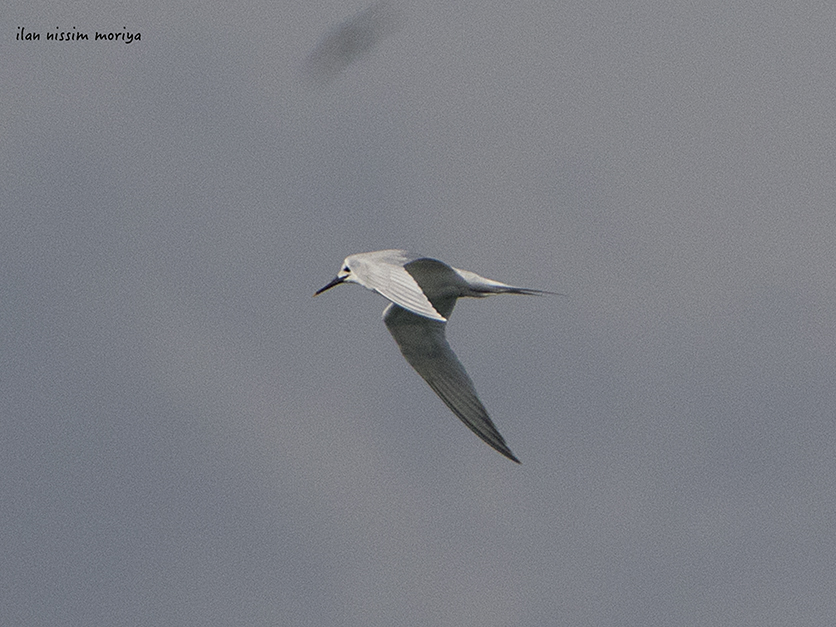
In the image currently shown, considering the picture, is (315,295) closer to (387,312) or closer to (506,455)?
(387,312)

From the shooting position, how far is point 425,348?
18000mm

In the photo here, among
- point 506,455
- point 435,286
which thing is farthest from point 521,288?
point 506,455

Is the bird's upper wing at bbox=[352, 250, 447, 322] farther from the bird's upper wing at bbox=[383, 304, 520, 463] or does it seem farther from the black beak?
the bird's upper wing at bbox=[383, 304, 520, 463]

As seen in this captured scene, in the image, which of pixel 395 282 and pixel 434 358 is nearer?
pixel 395 282

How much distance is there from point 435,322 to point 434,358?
2.15ft

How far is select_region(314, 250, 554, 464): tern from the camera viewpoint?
52.3 ft

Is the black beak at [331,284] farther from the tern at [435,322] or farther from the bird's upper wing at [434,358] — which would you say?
the bird's upper wing at [434,358]

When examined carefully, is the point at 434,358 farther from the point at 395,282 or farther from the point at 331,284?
the point at 395,282

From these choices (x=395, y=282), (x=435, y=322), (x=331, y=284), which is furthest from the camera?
(x=435, y=322)

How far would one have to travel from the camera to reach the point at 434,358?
17938mm

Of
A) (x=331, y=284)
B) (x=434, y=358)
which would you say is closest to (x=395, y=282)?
(x=331, y=284)

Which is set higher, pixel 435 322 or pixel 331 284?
pixel 331 284

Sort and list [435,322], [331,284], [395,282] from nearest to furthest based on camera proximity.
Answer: [395,282] → [331,284] → [435,322]

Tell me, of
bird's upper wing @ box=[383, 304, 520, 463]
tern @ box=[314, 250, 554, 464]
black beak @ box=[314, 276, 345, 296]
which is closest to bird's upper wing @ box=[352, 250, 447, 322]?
tern @ box=[314, 250, 554, 464]
